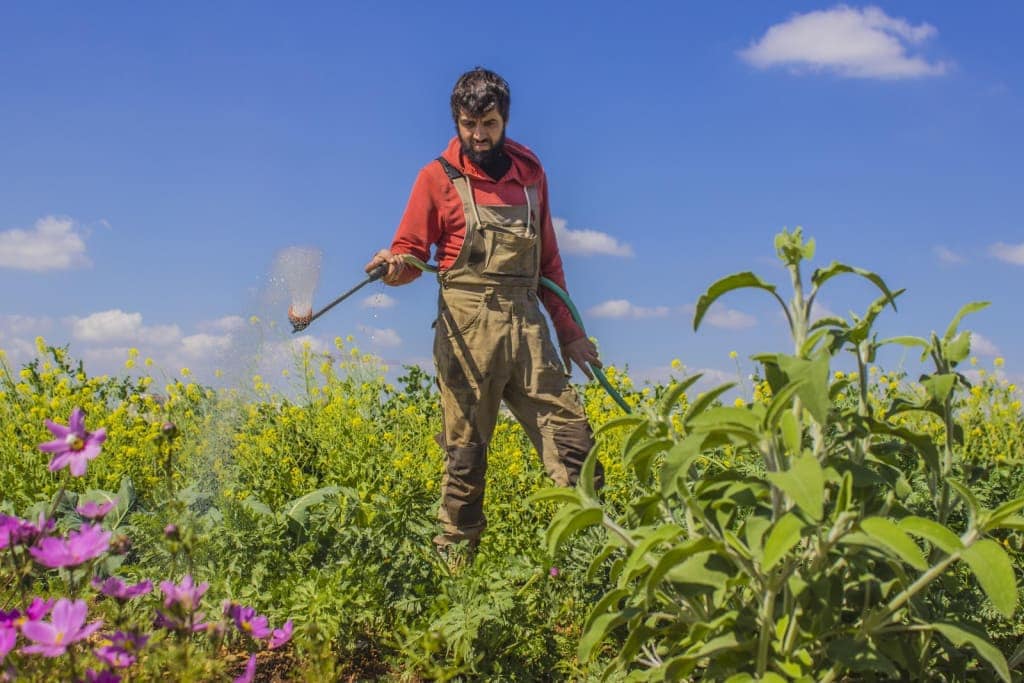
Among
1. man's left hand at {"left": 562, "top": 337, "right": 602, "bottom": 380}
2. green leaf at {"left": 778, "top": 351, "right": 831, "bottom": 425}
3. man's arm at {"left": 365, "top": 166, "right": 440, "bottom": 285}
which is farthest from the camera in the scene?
man's left hand at {"left": 562, "top": 337, "right": 602, "bottom": 380}

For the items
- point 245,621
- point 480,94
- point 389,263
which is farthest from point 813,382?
point 480,94

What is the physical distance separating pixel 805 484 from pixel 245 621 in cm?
120

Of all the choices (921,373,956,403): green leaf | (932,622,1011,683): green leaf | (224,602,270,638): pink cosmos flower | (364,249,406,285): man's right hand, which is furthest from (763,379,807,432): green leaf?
(364,249,406,285): man's right hand

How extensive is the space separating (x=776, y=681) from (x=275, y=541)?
5.86 feet

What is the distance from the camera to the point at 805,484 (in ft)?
5.91

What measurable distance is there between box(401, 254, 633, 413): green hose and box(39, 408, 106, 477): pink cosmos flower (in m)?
1.72

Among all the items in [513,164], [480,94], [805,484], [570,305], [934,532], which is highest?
[480,94]

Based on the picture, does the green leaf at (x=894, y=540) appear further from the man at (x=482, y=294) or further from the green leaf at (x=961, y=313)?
the man at (x=482, y=294)

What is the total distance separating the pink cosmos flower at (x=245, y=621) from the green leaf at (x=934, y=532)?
135 cm

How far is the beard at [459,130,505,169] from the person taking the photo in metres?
3.89

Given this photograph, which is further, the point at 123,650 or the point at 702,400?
the point at 702,400

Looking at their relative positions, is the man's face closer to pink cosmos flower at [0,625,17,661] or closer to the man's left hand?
the man's left hand

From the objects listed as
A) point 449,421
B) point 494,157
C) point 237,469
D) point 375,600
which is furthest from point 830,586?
point 237,469

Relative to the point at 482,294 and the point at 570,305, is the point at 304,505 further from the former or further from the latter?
the point at 570,305
